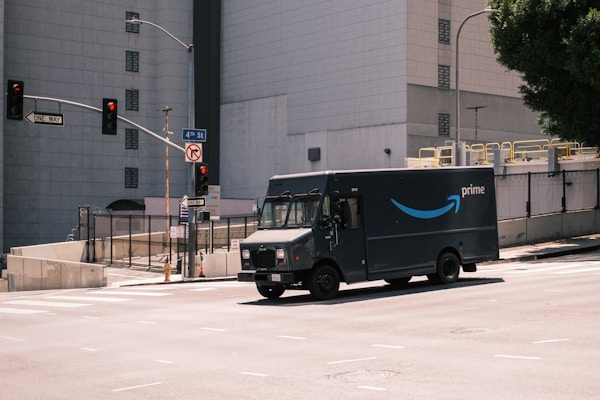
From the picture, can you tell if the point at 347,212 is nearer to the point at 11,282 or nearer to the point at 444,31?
the point at 11,282

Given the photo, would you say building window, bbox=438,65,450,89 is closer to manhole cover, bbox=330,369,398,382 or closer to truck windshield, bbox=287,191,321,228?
truck windshield, bbox=287,191,321,228

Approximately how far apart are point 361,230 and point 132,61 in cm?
5972

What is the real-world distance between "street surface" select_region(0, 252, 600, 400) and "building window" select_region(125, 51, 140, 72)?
2196 inches

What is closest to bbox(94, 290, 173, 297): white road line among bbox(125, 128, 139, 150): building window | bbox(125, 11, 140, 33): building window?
bbox(125, 128, 139, 150): building window

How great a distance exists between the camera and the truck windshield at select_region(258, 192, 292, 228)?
2327cm

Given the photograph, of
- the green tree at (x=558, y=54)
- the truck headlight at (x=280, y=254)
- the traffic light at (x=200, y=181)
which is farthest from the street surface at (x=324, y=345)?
the green tree at (x=558, y=54)

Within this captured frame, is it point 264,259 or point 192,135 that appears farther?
point 192,135

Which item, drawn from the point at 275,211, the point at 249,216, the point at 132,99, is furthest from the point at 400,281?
the point at 132,99

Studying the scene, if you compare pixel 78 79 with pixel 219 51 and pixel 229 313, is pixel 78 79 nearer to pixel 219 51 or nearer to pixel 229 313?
pixel 219 51

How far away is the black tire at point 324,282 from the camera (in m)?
22.6

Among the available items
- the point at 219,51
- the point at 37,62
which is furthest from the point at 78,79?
the point at 219,51

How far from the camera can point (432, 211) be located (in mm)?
24594

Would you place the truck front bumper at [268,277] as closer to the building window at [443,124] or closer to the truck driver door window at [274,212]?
the truck driver door window at [274,212]

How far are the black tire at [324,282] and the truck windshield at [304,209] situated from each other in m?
1.22
